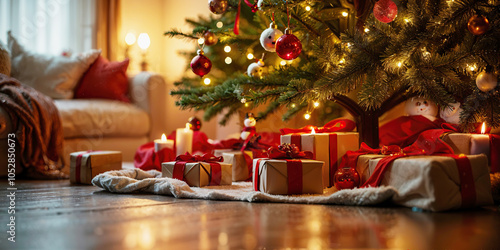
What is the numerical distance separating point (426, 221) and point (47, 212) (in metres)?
0.85

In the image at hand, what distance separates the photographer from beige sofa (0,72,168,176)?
8.50ft

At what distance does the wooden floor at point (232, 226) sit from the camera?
0.89m

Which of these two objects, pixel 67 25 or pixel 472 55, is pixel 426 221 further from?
pixel 67 25

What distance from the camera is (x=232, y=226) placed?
3.36ft

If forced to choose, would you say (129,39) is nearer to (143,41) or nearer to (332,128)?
(143,41)

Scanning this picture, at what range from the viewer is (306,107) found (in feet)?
6.31

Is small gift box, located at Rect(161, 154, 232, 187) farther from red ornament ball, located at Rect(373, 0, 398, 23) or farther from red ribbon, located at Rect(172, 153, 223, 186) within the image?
red ornament ball, located at Rect(373, 0, 398, 23)

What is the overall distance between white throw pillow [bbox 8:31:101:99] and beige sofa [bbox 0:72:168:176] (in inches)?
5.4

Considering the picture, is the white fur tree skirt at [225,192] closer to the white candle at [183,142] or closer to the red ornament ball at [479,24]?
the white candle at [183,142]

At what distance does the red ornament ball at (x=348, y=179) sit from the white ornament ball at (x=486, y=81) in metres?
0.41

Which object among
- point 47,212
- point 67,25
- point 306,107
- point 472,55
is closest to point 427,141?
point 472,55

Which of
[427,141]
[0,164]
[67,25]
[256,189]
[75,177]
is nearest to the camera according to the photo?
[427,141]

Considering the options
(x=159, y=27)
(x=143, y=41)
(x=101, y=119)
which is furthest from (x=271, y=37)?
(x=159, y=27)

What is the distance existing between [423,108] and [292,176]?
0.59 meters
